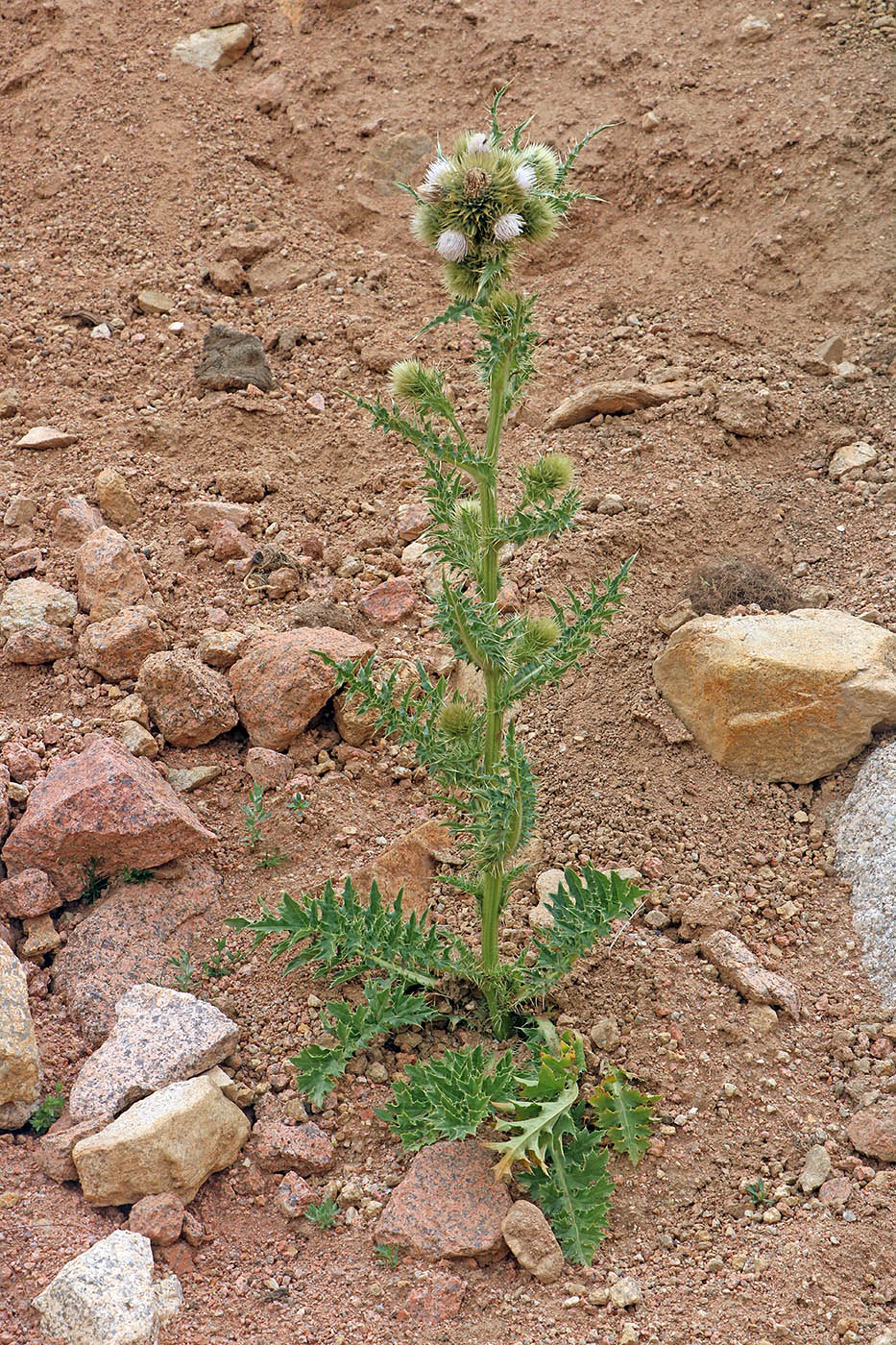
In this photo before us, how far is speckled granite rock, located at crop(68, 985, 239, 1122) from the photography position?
3.44m

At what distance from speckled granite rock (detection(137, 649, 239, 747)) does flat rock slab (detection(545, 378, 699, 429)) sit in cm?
248

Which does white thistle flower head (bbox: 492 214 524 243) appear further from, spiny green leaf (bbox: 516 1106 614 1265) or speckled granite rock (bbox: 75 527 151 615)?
speckled granite rock (bbox: 75 527 151 615)

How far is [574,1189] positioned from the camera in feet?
10.7

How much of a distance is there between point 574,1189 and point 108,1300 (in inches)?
50.6

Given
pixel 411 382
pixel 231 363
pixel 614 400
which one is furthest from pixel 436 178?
pixel 231 363

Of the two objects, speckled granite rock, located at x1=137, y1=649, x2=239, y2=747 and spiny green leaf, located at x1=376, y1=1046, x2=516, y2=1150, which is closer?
spiny green leaf, located at x1=376, y1=1046, x2=516, y2=1150

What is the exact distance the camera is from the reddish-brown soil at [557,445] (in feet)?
10.5

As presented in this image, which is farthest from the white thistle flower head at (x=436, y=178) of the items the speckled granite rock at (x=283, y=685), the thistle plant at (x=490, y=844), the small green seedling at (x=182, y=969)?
the small green seedling at (x=182, y=969)

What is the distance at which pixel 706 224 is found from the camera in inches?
274

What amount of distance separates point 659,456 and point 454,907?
8.61ft

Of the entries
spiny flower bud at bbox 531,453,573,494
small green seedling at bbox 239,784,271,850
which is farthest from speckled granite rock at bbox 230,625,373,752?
spiny flower bud at bbox 531,453,573,494

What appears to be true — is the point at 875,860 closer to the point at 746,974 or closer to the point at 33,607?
the point at 746,974

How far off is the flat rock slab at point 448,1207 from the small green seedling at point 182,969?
39.6 inches

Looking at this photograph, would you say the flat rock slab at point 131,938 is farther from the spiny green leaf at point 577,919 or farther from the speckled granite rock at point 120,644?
the spiny green leaf at point 577,919
